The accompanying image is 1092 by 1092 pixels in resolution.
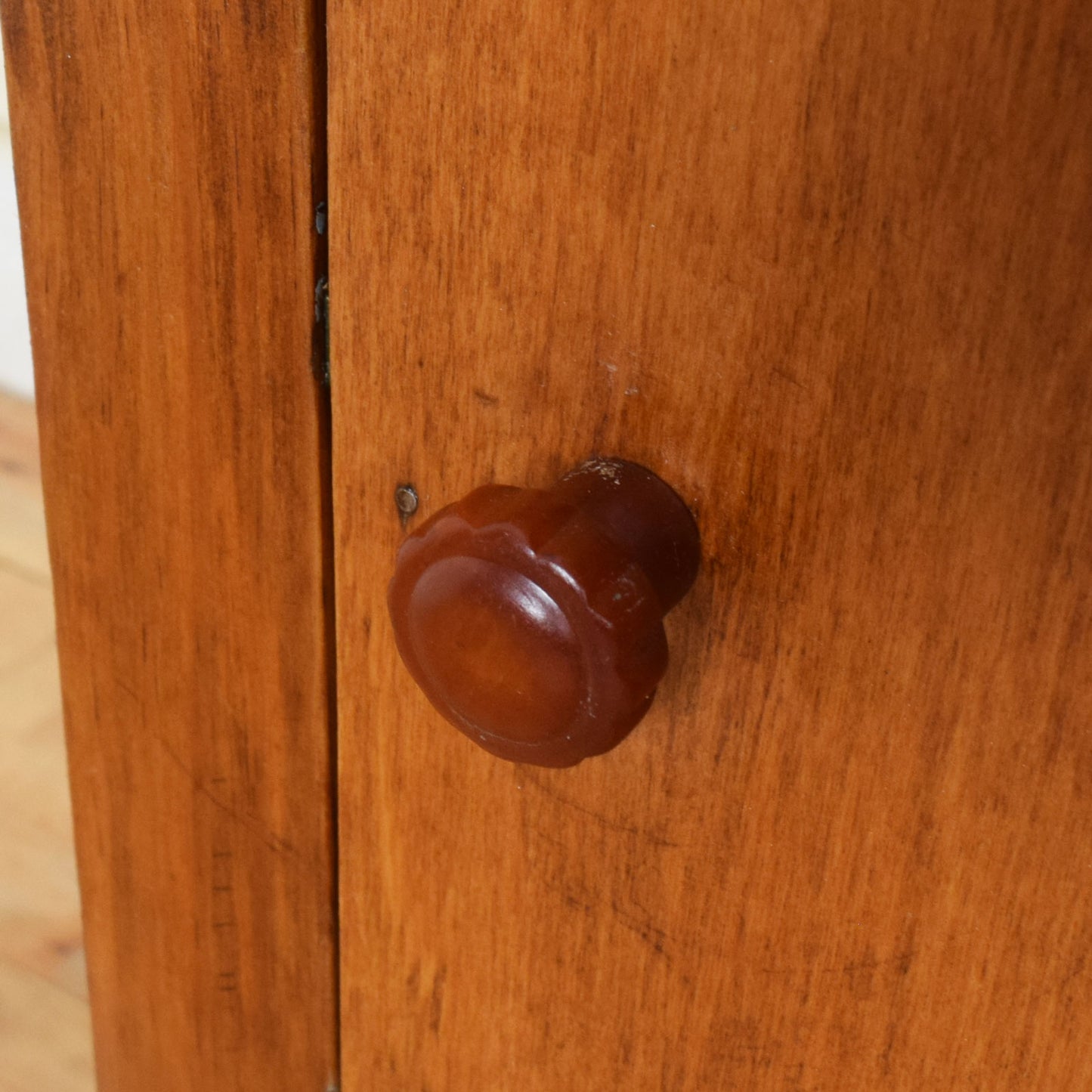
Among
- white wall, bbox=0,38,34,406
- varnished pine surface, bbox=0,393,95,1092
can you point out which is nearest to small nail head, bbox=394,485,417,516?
varnished pine surface, bbox=0,393,95,1092

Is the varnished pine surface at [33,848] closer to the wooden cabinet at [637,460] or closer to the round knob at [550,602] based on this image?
the wooden cabinet at [637,460]

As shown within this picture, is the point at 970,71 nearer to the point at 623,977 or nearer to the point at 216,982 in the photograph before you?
the point at 623,977

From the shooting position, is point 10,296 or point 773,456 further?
point 10,296

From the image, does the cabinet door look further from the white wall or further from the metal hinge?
the white wall

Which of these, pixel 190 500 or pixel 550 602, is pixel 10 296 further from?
pixel 550 602

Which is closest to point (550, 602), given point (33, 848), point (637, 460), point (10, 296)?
point (637, 460)

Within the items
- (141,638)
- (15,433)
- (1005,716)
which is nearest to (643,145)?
(1005,716)
